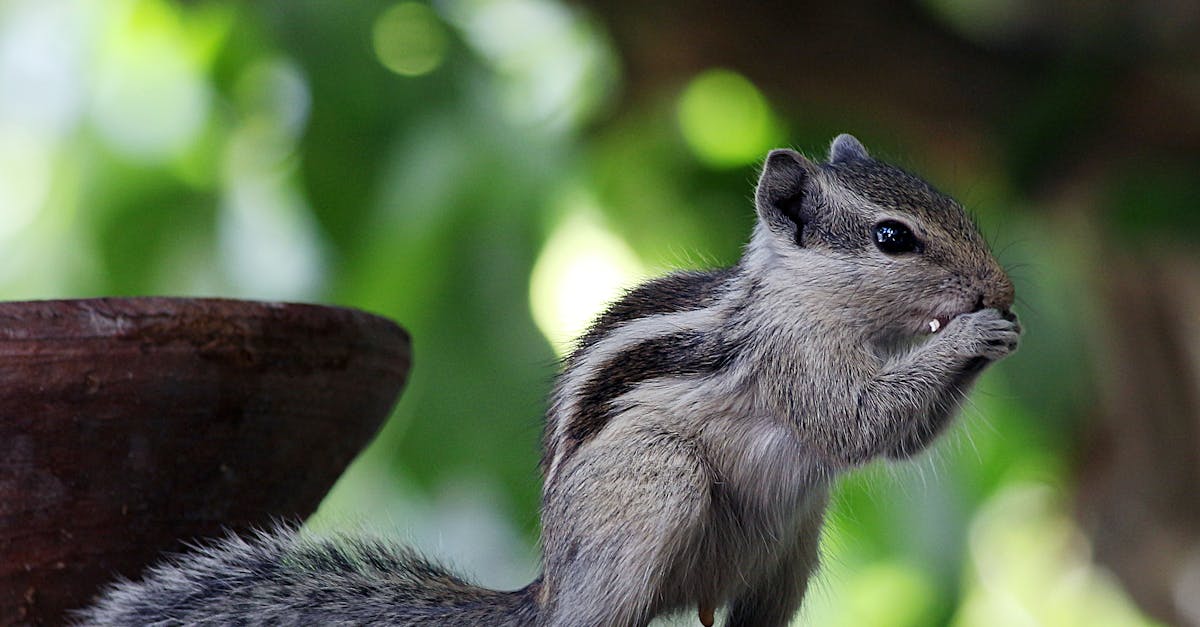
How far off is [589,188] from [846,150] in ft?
2.94

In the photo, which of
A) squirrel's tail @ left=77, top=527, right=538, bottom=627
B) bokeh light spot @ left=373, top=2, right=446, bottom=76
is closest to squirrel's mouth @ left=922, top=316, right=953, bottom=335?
Result: squirrel's tail @ left=77, top=527, right=538, bottom=627

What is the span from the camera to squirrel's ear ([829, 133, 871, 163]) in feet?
2.97

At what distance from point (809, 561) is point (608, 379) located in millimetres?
199

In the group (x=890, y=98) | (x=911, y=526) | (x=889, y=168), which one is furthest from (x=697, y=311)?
(x=890, y=98)

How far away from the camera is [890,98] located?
6.68 ft

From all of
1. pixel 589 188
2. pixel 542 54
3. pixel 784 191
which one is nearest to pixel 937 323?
pixel 784 191

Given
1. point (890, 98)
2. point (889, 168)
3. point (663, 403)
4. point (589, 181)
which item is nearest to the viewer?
point (663, 403)

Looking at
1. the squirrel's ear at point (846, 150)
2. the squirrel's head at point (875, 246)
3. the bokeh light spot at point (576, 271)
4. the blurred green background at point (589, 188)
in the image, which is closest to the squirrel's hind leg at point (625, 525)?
the squirrel's head at point (875, 246)

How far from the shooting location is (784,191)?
2.74 ft

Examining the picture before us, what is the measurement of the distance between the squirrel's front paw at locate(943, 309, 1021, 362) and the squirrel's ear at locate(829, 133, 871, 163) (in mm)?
184

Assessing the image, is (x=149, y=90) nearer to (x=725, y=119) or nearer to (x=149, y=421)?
(x=725, y=119)

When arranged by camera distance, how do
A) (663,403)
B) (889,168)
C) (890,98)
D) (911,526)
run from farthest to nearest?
(890,98), (911,526), (889,168), (663,403)

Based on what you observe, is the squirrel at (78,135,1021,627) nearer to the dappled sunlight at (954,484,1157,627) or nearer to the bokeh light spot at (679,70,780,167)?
the bokeh light spot at (679,70,780,167)

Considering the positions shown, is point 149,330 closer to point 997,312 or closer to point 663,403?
point 663,403
